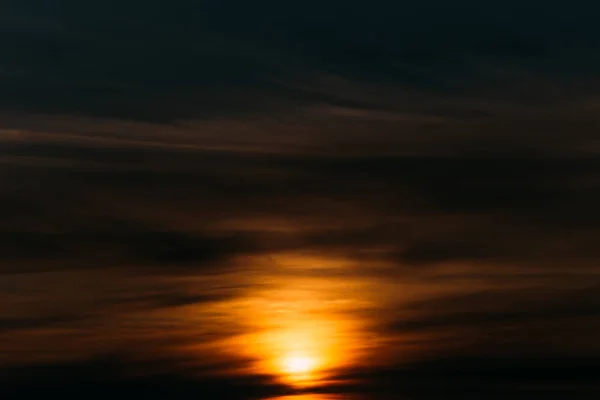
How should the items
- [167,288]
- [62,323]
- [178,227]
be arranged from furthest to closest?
[178,227] → [167,288] → [62,323]

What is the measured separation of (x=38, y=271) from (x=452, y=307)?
193 cm

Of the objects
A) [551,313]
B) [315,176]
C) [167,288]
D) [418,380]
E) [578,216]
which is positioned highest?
[315,176]

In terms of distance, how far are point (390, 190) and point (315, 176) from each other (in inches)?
17.7

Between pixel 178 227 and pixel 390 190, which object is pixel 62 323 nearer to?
pixel 178 227

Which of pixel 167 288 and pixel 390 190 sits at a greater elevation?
pixel 390 190

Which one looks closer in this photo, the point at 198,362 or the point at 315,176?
the point at 198,362

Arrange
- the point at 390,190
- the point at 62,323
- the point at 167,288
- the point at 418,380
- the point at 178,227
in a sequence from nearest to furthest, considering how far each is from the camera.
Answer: the point at 418,380
the point at 62,323
the point at 167,288
the point at 178,227
the point at 390,190

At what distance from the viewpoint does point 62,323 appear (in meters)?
6.27

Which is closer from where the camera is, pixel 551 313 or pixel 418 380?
pixel 418 380

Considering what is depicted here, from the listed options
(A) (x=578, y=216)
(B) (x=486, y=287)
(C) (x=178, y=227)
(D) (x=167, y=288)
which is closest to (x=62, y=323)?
(D) (x=167, y=288)

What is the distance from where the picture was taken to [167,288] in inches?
265

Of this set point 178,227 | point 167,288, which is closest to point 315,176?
point 178,227

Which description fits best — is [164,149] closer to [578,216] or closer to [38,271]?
[38,271]

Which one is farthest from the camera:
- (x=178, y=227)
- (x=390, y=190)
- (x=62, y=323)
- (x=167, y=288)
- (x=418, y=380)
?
(x=390, y=190)
